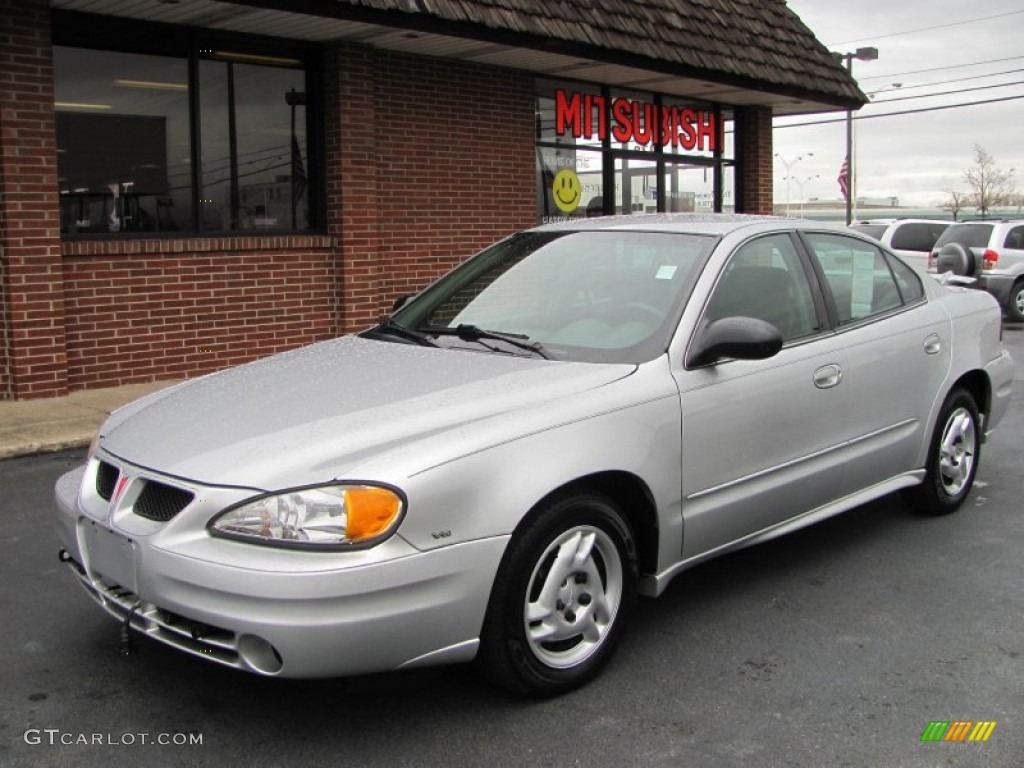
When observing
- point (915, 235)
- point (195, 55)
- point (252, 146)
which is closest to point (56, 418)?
point (252, 146)

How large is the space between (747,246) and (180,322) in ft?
21.3

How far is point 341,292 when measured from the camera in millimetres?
10844

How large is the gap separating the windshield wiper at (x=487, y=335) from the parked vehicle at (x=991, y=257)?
46.4 feet

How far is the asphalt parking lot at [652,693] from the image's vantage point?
10.6 feet

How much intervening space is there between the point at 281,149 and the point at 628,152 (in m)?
5.13

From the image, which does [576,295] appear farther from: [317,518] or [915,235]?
[915,235]

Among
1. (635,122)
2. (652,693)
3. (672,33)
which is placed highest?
(672,33)

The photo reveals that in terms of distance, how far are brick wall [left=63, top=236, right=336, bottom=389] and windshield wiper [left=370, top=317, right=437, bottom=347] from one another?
5.03 metres

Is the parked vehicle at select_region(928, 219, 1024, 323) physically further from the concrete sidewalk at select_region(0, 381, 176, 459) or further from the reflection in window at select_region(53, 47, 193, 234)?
the concrete sidewalk at select_region(0, 381, 176, 459)

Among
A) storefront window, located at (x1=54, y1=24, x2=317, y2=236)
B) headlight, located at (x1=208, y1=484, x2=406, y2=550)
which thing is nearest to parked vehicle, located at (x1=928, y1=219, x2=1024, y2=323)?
storefront window, located at (x1=54, y1=24, x2=317, y2=236)

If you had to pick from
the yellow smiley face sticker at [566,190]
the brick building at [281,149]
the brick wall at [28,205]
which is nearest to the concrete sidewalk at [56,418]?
the brick building at [281,149]

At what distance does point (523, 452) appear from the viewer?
3.41 meters

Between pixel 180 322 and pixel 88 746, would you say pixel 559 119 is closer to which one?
pixel 180 322

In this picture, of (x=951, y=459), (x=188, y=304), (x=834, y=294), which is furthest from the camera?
(x=188, y=304)
